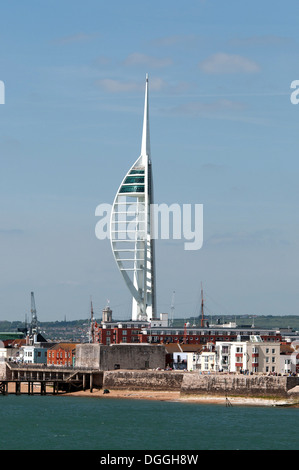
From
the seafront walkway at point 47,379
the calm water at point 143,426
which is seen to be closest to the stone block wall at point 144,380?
the seafront walkway at point 47,379

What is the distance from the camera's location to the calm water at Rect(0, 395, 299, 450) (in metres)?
98.4

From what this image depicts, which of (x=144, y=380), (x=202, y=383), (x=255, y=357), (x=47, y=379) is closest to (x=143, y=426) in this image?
(x=202, y=383)

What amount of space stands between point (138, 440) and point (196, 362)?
61.4 metres

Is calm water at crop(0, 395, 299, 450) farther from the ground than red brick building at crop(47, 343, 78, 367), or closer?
closer

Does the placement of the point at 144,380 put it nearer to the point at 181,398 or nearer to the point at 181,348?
the point at 181,398

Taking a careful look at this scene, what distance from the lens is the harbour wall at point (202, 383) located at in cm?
13100

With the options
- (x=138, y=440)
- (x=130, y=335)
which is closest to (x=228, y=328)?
(x=130, y=335)

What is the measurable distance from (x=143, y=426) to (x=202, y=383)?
27.1 m

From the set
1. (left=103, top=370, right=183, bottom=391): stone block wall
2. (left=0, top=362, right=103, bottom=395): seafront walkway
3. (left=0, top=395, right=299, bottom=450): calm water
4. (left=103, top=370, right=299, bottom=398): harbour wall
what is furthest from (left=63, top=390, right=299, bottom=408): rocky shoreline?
(left=0, top=395, right=299, bottom=450): calm water

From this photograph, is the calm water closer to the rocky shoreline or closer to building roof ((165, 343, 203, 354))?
the rocky shoreline

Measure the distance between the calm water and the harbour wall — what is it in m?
3.16

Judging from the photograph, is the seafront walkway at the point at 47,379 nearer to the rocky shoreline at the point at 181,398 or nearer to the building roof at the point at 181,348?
the rocky shoreline at the point at 181,398
